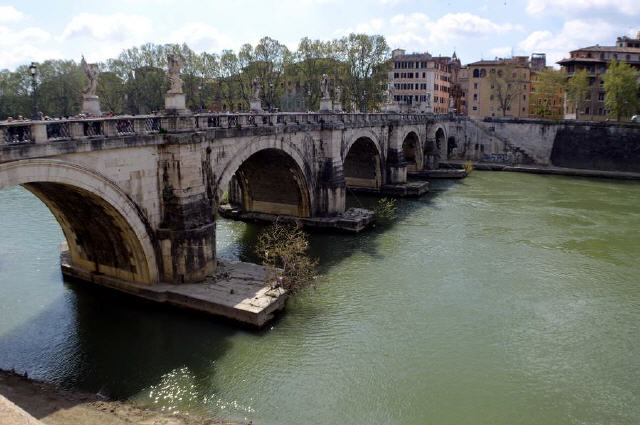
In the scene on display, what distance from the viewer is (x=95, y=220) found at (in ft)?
53.1

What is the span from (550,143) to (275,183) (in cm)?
3736

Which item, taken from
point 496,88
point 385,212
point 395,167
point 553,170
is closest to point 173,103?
point 385,212

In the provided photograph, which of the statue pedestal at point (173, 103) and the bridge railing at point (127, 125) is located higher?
the statue pedestal at point (173, 103)

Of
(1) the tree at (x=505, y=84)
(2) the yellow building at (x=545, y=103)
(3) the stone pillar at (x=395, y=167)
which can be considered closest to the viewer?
(3) the stone pillar at (x=395, y=167)

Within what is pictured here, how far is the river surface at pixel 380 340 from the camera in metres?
12.0

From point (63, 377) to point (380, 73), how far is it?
49.7 meters

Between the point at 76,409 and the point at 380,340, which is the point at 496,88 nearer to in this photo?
the point at 380,340

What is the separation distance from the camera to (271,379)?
42.2 ft

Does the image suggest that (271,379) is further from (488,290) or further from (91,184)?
(488,290)

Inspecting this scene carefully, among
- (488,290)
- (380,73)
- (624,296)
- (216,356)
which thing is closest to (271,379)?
(216,356)

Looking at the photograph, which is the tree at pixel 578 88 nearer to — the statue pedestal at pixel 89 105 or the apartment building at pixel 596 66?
the apartment building at pixel 596 66

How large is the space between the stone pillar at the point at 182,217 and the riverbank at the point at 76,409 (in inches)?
221

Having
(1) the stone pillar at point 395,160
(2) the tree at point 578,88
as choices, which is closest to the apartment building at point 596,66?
(2) the tree at point 578,88

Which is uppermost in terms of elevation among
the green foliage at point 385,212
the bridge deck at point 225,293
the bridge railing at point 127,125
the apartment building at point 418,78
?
the apartment building at point 418,78
